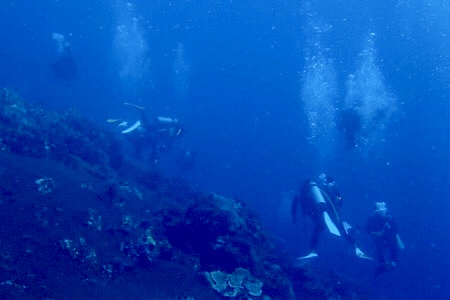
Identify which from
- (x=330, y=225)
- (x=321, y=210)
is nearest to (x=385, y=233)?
(x=321, y=210)

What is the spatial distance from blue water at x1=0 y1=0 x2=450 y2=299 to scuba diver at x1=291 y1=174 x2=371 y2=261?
46.7 feet

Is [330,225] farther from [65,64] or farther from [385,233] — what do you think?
[65,64]

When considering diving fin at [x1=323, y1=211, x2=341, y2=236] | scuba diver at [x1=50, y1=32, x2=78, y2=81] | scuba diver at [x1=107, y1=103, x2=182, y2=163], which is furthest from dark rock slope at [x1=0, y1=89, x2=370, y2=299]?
scuba diver at [x1=50, y1=32, x2=78, y2=81]

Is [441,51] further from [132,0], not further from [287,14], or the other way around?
[132,0]

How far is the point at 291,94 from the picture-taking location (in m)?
122

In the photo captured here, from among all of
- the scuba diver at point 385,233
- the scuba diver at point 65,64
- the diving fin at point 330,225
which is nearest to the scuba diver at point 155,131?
the diving fin at point 330,225

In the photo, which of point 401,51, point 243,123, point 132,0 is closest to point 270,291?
point 243,123

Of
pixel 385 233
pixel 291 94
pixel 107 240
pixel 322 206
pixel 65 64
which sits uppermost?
pixel 291 94

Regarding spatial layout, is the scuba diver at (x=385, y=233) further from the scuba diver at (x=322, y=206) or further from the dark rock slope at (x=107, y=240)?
the dark rock slope at (x=107, y=240)

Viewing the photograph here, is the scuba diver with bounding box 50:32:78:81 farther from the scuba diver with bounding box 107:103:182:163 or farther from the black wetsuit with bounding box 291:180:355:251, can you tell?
the black wetsuit with bounding box 291:180:355:251

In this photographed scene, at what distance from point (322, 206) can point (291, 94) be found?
11458 centimetres

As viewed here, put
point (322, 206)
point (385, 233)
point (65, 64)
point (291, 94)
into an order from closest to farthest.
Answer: point (322, 206) < point (385, 233) < point (65, 64) < point (291, 94)

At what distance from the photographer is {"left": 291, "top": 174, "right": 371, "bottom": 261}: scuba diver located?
11.4m

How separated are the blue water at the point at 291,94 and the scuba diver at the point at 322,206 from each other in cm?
1424
